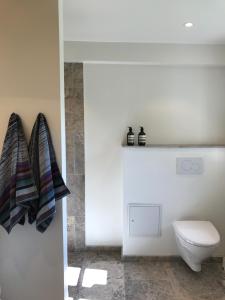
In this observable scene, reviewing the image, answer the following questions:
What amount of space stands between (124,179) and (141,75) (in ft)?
3.82

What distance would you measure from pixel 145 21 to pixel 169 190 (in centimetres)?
172

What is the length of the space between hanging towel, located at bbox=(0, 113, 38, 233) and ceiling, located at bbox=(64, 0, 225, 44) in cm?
103

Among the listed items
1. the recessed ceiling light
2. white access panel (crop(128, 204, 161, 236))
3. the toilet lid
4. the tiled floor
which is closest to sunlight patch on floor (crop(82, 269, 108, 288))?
the tiled floor

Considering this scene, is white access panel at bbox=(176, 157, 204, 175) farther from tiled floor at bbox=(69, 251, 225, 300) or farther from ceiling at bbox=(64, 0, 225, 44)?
ceiling at bbox=(64, 0, 225, 44)

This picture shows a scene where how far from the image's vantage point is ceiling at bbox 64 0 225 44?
2055 millimetres

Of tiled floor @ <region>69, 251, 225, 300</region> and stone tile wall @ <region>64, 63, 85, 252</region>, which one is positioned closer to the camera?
tiled floor @ <region>69, 251, 225, 300</region>

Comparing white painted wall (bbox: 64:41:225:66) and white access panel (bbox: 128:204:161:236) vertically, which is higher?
white painted wall (bbox: 64:41:225:66)

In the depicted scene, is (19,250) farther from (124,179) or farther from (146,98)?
(146,98)

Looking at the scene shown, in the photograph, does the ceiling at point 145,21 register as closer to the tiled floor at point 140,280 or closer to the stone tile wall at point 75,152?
the stone tile wall at point 75,152

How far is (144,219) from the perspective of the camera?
312cm

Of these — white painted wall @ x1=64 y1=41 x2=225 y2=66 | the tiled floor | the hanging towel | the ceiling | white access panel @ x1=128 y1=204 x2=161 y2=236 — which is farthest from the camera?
white access panel @ x1=128 y1=204 x2=161 y2=236

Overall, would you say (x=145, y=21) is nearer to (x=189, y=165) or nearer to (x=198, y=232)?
(x=189, y=165)

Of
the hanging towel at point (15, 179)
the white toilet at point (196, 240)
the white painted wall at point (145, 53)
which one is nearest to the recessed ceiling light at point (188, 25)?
the white painted wall at point (145, 53)

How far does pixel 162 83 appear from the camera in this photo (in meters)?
3.16
